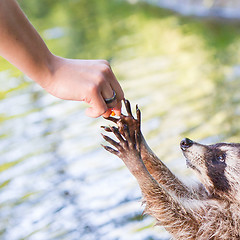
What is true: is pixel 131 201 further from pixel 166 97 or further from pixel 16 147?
pixel 166 97

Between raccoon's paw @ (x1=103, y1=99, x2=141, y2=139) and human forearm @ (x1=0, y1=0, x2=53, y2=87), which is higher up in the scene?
raccoon's paw @ (x1=103, y1=99, x2=141, y2=139)

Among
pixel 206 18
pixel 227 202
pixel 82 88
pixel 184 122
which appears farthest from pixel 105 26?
pixel 82 88

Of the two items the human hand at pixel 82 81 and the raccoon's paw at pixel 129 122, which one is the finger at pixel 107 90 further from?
the raccoon's paw at pixel 129 122

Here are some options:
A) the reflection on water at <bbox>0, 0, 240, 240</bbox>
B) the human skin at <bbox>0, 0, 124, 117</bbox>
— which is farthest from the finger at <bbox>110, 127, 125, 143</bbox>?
the reflection on water at <bbox>0, 0, 240, 240</bbox>

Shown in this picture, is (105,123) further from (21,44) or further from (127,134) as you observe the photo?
(21,44)

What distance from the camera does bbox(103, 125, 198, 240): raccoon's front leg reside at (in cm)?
218

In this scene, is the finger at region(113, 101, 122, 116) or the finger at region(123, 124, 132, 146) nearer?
the finger at region(113, 101, 122, 116)

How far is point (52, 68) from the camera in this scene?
143 cm

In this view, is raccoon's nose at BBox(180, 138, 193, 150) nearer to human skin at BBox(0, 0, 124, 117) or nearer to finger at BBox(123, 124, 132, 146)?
finger at BBox(123, 124, 132, 146)

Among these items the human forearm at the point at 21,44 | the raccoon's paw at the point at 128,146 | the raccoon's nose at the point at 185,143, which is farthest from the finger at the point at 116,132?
the human forearm at the point at 21,44

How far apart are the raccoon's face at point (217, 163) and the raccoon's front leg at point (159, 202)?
24 cm

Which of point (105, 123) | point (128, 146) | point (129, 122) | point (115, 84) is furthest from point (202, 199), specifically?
point (105, 123)

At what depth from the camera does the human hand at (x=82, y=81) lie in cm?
142

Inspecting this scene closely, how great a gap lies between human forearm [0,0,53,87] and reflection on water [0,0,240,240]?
2109 mm
